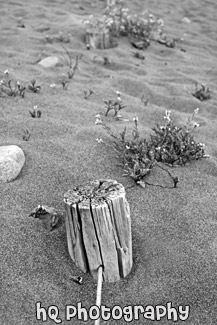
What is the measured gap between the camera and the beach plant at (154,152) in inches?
147

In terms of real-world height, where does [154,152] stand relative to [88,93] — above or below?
above

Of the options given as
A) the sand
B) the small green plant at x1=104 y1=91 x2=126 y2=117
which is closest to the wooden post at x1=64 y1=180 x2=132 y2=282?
the sand

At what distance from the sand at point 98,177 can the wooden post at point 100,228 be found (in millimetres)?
135

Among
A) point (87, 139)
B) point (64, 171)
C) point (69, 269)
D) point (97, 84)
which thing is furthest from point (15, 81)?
point (69, 269)

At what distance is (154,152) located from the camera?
4.00 m

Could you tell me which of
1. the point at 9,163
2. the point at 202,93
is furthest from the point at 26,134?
the point at 202,93

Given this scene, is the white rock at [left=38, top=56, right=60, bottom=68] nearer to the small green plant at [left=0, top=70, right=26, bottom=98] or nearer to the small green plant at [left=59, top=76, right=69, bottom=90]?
the small green plant at [left=59, top=76, right=69, bottom=90]

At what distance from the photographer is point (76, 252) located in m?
2.78

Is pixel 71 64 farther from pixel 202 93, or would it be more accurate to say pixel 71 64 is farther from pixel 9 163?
pixel 9 163

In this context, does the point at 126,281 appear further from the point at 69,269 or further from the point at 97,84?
the point at 97,84

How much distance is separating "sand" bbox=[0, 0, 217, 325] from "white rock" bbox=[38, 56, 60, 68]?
101 millimetres

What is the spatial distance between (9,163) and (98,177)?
31.8 inches

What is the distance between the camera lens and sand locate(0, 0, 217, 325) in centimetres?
275

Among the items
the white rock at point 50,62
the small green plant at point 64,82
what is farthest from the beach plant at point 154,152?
the white rock at point 50,62
